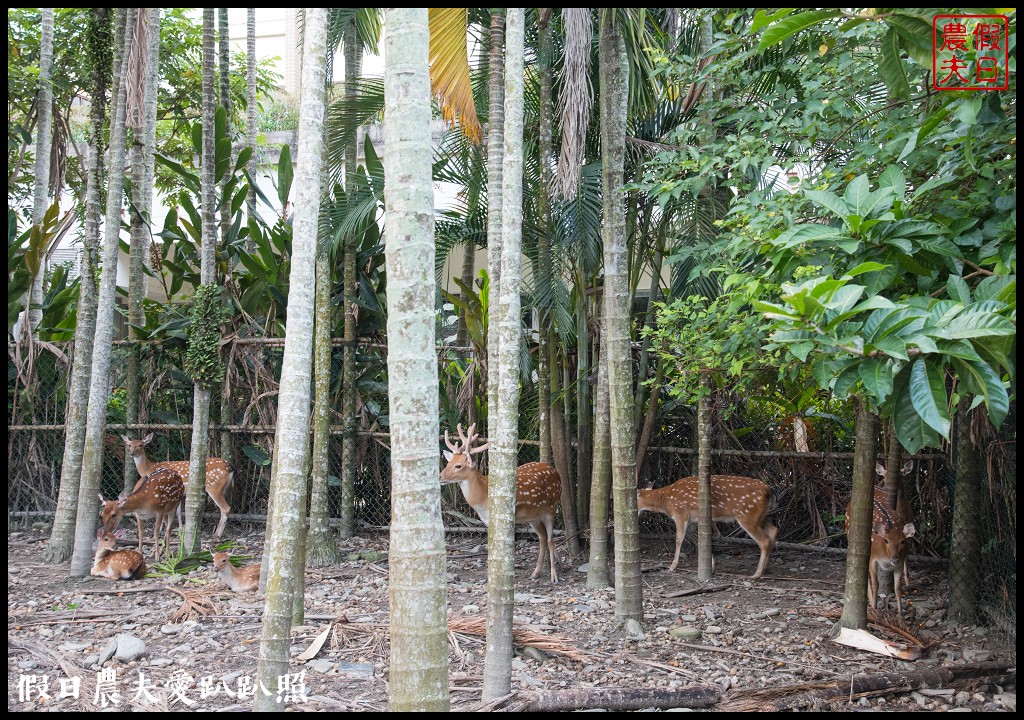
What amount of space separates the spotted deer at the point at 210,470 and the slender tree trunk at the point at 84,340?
105 centimetres

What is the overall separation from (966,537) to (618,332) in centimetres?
268

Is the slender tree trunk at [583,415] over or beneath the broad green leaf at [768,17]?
beneath

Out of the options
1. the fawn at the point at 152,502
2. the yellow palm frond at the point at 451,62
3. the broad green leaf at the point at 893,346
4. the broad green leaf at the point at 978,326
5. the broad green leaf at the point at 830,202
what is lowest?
the fawn at the point at 152,502

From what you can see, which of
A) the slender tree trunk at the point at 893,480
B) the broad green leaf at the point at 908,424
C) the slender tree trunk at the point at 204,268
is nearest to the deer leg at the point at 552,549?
the slender tree trunk at the point at 893,480

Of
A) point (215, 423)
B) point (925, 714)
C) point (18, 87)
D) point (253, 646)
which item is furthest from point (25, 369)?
point (925, 714)

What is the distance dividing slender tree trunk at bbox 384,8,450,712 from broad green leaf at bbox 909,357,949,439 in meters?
1.45

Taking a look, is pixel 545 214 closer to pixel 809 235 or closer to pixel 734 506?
pixel 734 506

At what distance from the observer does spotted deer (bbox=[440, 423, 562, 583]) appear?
6.85 meters

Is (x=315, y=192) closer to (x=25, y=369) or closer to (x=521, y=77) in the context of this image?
(x=521, y=77)

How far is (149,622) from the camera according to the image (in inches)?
220

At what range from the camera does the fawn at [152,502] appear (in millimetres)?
7305

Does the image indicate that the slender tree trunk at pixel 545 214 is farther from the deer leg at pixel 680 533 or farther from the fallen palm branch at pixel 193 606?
the fallen palm branch at pixel 193 606

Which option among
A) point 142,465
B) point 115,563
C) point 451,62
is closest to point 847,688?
point 451,62

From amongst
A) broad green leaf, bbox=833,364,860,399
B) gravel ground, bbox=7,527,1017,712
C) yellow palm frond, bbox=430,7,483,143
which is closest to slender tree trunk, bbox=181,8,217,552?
gravel ground, bbox=7,527,1017,712
